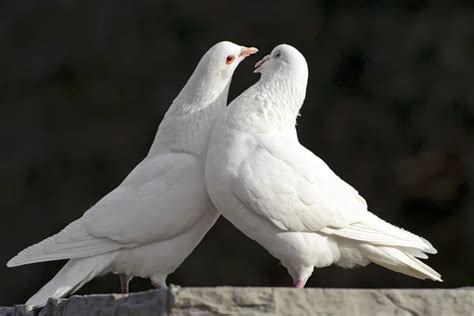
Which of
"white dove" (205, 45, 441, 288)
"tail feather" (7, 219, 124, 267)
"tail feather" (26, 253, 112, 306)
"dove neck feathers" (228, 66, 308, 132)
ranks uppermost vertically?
"dove neck feathers" (228, 66, 308, 132)

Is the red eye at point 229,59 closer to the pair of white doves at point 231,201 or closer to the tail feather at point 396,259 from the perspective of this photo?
the pair of white doves at point 231,201

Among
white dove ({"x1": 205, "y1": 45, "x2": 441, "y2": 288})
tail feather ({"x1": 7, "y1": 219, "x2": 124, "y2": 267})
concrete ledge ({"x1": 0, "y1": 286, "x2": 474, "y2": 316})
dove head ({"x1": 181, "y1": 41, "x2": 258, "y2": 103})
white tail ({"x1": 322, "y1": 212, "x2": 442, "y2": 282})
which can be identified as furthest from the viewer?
dove head ({"x1": 181, "y1": 41, "x2": 258, "y2": 103})

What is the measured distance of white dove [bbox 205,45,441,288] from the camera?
3828 millimetres

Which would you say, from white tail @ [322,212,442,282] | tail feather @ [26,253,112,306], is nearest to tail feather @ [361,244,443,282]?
white tail @ [322,212,442,282]

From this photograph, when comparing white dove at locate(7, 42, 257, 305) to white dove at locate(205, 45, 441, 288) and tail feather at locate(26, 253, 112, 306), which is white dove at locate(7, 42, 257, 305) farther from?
white dove at locate(205, 45, 441, 288)

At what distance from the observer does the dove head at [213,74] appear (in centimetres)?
423

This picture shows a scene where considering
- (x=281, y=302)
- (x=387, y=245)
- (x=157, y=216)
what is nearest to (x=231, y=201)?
(x=157, y=216)

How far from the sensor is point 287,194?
387 centimetres

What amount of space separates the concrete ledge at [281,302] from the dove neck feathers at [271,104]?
96 cm

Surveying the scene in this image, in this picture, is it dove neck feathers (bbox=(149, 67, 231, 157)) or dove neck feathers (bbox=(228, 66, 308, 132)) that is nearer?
dove neck feathers (bbox=(228, 66, 308, 132))

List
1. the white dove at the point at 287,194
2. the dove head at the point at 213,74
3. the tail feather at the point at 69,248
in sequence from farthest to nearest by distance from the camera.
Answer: the dove head at the point at 213,74
the tail feather at the point at 69,248
the white dove at the point at 287,194

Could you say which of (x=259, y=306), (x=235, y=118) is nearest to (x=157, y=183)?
(x=235, y=118)

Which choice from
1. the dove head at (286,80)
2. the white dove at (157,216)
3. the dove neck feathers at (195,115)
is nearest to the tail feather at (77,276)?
the white dove at (157,216)

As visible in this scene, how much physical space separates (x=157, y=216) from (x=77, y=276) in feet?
1.18
